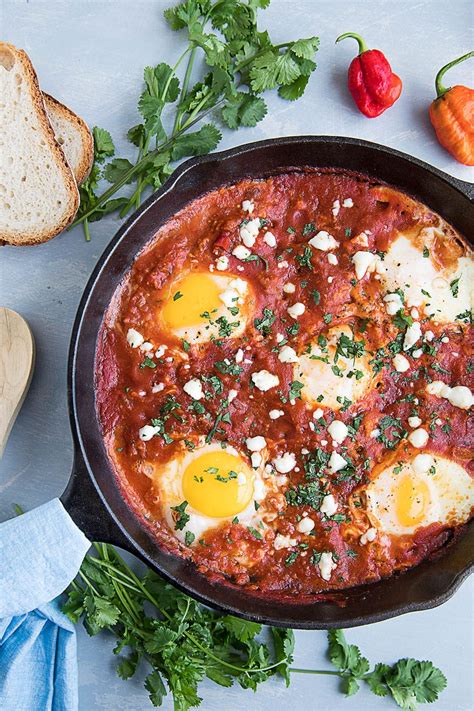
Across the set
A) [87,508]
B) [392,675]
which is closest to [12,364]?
[87,508]

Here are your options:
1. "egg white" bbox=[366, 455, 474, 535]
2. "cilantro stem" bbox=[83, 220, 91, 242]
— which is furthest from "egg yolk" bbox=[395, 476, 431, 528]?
"cilantro stem" bbox=[83, 220, 91, 242]

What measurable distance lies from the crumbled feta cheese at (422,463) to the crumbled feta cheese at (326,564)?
0.55 meters

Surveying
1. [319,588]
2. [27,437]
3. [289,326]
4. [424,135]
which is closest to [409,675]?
[319,588]

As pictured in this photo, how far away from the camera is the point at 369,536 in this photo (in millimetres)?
3273

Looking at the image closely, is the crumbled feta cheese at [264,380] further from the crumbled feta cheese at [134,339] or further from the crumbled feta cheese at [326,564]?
the crumbled feta cheese at [326,564]

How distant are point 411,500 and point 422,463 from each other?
18 cm

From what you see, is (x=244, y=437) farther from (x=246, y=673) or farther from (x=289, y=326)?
(x=246, y=673)

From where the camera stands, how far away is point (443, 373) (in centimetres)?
331

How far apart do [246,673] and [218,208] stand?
221 centimetres

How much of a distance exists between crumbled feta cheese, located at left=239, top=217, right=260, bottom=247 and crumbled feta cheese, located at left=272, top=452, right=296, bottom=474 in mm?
948

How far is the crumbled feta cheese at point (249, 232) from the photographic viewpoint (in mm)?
3244

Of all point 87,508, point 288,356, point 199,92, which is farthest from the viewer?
point 199,92

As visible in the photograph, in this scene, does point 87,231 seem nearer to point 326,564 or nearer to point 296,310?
point 296,310

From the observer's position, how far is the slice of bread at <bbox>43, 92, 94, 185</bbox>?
353 cm
